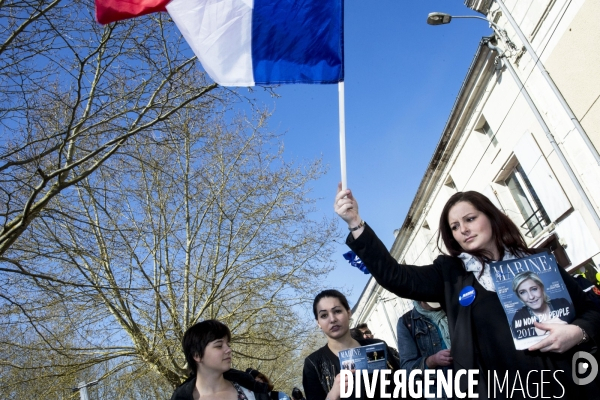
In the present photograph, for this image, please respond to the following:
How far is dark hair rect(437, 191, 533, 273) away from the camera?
6.73 ft

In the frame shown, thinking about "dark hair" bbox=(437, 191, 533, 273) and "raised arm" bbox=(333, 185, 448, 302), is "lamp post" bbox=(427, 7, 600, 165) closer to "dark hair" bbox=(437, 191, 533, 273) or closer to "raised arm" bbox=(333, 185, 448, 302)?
"dark hair" bbox=(437, 191, 533, 273)

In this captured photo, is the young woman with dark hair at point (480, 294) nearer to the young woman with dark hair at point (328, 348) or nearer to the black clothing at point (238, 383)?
the young woman with dark hair at point (328, 348)

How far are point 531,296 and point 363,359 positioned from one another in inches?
40.4

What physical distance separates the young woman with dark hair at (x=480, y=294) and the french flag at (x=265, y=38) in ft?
4.54

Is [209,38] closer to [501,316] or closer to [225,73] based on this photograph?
[225,73]

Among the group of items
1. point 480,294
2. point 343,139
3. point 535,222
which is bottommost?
point 480,294

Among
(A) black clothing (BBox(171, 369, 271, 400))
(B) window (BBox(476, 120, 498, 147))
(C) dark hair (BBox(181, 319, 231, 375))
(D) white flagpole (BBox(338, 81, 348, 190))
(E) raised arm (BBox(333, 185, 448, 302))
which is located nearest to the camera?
(E) raised arm (BBox(333, 185, 448, 302))

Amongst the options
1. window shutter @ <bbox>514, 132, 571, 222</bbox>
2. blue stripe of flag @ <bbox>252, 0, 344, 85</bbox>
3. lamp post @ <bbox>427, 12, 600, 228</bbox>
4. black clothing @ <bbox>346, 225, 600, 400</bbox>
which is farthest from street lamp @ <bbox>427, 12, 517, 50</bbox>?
black clothing @ <bbox>346, 225, 600, 400</bbox>

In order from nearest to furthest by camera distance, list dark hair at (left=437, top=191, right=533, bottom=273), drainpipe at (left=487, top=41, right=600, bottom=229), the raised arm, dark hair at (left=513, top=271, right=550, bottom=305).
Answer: dark hair at (left=513, top=271, right=550, bottom=305)
the raised arm
dark hair at (left=437, top=191, right=533, bottom=273)
drainpipe at (left=487, top=41, right=600, bottom=229)

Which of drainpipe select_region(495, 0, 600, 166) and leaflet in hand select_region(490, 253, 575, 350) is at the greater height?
drainpipe select_region(495, 0, 600, 166)

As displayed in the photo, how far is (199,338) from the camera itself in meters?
3.24

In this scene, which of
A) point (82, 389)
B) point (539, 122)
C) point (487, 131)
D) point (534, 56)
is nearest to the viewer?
point (534, 56)

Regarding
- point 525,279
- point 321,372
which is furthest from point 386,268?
point 321,372

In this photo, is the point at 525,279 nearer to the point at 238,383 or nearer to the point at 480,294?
the point at 480,294
